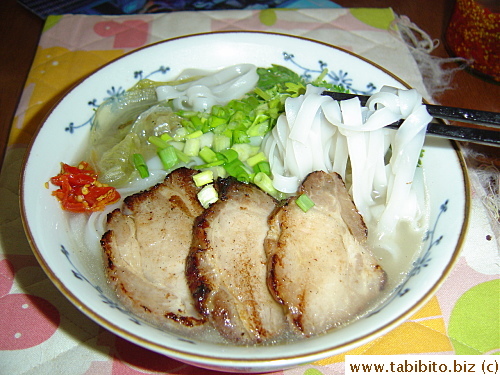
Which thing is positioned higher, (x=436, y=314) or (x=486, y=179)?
(x=486, y=179)

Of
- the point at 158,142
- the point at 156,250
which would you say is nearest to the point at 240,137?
the point at 158,142

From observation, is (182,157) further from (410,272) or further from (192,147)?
Answer: (410,272)

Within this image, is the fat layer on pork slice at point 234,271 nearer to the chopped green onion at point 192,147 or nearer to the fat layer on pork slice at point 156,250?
the fat layer on pork slice at point 156,250

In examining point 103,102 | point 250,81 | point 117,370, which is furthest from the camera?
point 250,81

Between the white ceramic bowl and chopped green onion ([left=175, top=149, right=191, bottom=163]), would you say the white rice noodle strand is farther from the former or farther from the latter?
chopped green onion ([left=175, top=149, right=191, bottom=163])

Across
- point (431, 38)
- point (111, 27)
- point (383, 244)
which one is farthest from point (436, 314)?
point (111, 27)

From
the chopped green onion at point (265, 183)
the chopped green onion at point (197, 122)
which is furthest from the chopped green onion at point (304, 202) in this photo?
the chopped green onion at point (197, 122)

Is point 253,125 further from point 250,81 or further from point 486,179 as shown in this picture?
point 486,179
